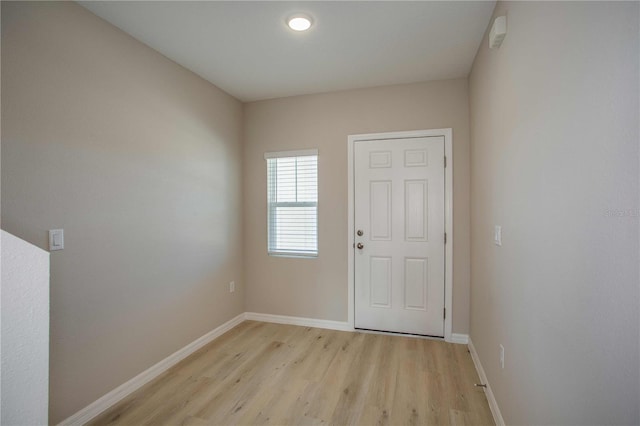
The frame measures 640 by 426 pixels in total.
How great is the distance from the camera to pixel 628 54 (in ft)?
2.34

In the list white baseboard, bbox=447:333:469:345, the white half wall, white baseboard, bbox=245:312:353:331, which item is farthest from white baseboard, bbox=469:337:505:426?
the white half wall

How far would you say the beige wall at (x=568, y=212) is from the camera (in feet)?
2.40

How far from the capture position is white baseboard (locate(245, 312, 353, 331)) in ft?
10.8

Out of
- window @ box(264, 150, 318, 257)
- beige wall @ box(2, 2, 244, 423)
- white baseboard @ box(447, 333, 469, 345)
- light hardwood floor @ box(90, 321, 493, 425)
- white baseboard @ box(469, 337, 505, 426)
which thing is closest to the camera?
beige wall @ box(2, 2, 244, 423)

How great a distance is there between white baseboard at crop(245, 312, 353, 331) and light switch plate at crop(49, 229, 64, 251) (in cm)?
226

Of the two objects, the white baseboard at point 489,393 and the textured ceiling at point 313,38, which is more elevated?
the textured ceiling at point 313,38

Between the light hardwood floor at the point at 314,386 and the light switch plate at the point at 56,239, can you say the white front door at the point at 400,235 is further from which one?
the light switch plate at the point at 56,239

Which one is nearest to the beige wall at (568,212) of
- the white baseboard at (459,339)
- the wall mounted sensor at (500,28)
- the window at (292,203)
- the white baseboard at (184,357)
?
the wall mounted sensor at (500,28)

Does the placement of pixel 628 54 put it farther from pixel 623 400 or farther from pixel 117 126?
pixel 117 126

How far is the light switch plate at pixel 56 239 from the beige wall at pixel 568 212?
2489 mm

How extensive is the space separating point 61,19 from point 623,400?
Result: 3003 mm

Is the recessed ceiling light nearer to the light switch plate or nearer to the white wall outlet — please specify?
the white wall outlet

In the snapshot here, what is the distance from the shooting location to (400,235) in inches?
122

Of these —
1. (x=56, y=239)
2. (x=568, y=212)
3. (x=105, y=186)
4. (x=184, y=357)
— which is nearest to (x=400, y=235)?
(x=568, y=212)
